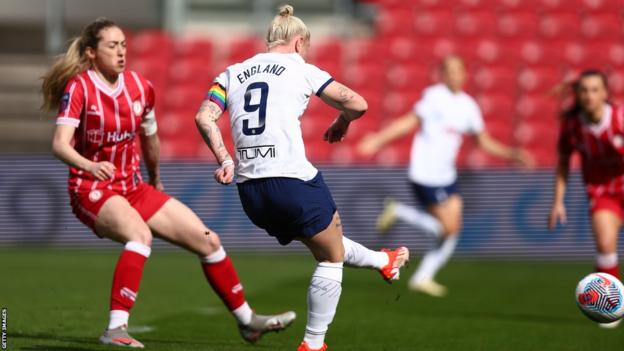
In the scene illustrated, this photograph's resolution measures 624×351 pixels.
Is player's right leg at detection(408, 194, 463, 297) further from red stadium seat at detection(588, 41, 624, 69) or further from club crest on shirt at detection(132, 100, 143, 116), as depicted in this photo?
red stadium seat at detection(588, 41, 624, 69)

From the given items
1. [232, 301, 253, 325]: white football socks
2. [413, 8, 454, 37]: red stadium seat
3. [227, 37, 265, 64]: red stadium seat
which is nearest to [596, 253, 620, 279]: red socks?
[232, 301, 253, 325]: white football socks

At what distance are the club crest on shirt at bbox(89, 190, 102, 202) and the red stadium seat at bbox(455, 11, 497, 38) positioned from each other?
12270mm

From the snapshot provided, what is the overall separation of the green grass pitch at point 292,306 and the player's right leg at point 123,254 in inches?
6.7

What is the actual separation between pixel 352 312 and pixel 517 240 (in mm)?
5890

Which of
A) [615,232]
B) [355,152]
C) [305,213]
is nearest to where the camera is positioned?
[305,213]

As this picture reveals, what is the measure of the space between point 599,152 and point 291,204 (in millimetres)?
3852

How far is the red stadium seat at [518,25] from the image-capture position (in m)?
18.9

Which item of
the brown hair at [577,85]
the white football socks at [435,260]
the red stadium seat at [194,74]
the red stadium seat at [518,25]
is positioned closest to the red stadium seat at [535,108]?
the red stadium seat at [518,25]

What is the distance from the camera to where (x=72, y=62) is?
753 cm

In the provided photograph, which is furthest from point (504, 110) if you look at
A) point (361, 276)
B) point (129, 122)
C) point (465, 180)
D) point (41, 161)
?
point (129, 122)

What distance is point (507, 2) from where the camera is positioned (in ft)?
63.3

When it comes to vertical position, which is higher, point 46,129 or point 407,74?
point 407,74

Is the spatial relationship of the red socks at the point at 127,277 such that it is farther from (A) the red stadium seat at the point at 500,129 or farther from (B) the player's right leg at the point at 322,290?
(A) the red stadium seat at the point at 500,129

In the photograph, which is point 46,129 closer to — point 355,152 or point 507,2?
point 355,152
